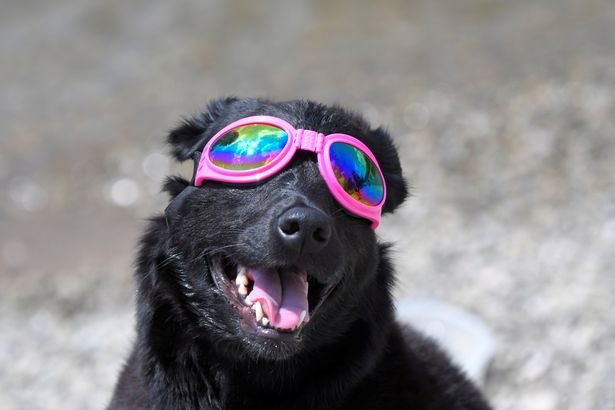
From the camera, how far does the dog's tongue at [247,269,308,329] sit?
3.31m

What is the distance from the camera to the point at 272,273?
3414 mm

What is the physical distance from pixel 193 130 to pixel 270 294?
0.83m

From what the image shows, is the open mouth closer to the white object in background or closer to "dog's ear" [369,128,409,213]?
"dog's ear" [369,128,409,213]

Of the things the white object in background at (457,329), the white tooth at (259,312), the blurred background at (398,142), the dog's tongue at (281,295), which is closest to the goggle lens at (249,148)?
the dog's tongue at (281,295)

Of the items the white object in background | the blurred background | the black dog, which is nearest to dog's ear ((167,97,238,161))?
the black dog

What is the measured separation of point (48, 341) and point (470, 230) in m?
3.54

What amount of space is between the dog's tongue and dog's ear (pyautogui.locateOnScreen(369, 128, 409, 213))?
0.61 m

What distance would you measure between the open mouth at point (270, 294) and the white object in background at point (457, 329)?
238 cm

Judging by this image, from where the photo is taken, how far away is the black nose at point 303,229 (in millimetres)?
3223

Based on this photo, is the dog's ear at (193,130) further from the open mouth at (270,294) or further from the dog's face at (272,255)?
the open mouth at (270,294)

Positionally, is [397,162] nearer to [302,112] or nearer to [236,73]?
[302,112]

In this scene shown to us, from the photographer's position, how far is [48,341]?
304 inches

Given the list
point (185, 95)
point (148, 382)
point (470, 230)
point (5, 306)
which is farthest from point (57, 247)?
point (148, 382)

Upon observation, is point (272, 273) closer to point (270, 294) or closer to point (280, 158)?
point (270, 294)
